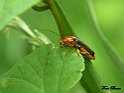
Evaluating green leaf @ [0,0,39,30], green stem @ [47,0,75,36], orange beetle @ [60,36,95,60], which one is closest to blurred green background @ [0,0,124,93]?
orange beetle @ [60,36,95,60]

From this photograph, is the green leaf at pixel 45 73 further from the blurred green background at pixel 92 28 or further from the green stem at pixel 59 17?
the blurred green background at pixel 92 28

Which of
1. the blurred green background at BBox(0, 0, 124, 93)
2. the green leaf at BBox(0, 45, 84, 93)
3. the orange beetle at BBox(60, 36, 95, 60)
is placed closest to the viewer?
the green leaf at BBox(0, 45, 84, 93)

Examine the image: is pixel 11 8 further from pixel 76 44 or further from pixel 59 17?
pixel 76 44

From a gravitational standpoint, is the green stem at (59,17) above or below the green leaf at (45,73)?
above

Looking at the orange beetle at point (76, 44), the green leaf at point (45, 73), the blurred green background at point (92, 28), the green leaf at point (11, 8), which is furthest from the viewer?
the blurred green background at point (92, 28)

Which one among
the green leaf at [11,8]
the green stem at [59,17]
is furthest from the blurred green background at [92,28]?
the green leaf at [11,8]

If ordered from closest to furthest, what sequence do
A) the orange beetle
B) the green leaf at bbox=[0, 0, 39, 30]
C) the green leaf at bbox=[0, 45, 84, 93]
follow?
the green leaf at bbox=[0, 0, 39, 30], the green leaf at bbox=[0, 45, 84, 93], the orange beetle

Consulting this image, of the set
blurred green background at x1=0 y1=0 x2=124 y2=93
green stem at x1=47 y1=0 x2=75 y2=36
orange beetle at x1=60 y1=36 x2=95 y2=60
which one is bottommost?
blurred green background at x1=0 y1=0 x2=124 y2=93

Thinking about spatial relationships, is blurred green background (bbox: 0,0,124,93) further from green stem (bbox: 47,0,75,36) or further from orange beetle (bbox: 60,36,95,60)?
green stem (bbox: 47,0,75,36)
